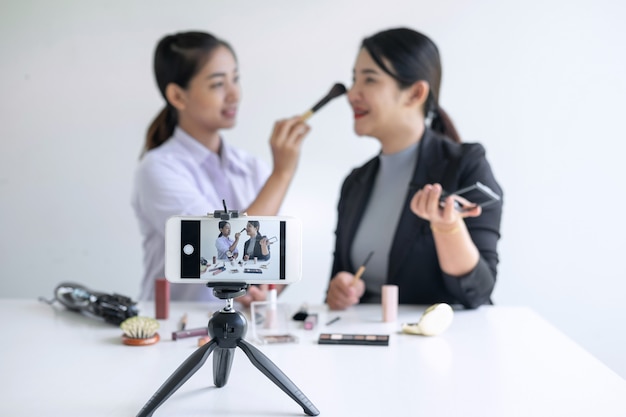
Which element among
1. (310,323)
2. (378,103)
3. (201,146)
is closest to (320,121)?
(378,103)

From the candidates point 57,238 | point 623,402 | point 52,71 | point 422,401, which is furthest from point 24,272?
point 623,402

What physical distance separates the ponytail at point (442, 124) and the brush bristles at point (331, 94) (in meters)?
0.38

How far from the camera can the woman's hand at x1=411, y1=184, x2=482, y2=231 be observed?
65.0 inches

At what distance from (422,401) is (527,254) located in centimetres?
164

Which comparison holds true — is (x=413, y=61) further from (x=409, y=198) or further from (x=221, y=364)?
(x=221, y=364)

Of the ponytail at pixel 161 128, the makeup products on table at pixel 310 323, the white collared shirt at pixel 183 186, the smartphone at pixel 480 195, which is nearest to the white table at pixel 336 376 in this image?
the makeup products on table at pixel 310 323

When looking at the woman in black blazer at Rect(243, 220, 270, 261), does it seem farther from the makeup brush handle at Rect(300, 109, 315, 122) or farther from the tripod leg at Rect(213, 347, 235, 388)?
the makeup brush handle at Rect(300, 109, 315, 122)

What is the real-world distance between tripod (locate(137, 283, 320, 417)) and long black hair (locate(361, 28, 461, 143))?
1364 mm

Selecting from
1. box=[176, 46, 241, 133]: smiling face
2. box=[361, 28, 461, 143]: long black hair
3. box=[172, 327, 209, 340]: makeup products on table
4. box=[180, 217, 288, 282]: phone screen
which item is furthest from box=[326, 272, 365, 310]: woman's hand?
box=[176, 46, 241, 133]: smiling face

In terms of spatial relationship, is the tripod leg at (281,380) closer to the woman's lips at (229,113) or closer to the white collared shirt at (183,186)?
the white collared shirt at (183,186)

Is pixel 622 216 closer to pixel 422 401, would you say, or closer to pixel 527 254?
pixel 527 254

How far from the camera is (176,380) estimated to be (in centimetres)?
105

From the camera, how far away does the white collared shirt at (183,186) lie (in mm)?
2328

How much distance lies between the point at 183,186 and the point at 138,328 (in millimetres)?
959
